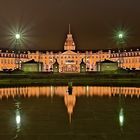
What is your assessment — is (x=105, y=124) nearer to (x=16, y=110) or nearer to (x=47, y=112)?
(x=47, y=112)

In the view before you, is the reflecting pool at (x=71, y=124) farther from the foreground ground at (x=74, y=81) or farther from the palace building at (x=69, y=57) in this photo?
the palace building at (x=69, y=57)

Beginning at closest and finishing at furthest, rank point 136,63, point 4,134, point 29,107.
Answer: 1. point 4,134
2. point 29,107
3. point 136,63

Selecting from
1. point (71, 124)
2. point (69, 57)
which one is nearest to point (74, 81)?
point (71, 124)

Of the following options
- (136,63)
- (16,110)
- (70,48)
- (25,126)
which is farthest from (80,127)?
(70,48)

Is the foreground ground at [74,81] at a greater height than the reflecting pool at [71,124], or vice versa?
the foreground ground at [74,81]

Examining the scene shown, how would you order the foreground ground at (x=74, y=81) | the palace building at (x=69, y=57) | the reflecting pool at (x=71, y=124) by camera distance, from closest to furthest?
the reflecting pool at (x=71, y=124) → the foreground ground at (x=74, y=81) → the palace building at (x=69, y=57)

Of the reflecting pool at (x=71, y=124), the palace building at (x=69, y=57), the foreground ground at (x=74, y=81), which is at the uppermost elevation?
the palace building at (x=69, y=57)

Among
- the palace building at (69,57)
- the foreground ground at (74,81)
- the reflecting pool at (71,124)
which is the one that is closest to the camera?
the reflecting pool at (71,124)

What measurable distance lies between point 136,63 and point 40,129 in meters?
147

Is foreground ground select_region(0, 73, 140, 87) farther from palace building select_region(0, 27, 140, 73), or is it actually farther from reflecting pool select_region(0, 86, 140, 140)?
palace building select_region(0, 27, 140, 73)

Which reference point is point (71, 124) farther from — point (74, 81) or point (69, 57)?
point (69, 57)

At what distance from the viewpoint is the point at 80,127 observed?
326 inches

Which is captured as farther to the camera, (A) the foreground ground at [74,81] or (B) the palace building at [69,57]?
(B) the palace building at [69,57]

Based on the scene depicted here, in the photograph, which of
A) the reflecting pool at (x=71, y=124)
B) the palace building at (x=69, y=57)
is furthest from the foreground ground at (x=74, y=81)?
the palace building at (x=69, y=57)
